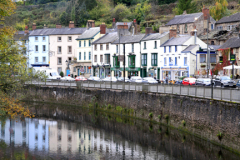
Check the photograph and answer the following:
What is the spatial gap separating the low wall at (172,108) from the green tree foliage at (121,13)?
2660 inches

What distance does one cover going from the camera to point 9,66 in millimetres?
22969

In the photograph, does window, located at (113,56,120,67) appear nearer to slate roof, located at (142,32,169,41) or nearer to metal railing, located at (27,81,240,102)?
slate roof, located at (142,32,169,41)

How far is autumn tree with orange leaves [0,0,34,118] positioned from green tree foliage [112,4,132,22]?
9435 centimetres

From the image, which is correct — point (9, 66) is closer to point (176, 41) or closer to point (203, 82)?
point (203, 82)

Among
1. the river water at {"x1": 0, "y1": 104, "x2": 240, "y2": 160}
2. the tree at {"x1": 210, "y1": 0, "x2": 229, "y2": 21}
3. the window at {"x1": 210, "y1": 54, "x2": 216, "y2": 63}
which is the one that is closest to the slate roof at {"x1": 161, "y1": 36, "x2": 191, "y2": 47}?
the window at {"x1": 210, "y1": 54, "x2": 216, "y2": 63}

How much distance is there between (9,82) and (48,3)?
408ft

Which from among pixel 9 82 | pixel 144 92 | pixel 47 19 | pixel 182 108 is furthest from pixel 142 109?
pixel 47 19

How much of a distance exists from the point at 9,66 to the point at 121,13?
97025mm

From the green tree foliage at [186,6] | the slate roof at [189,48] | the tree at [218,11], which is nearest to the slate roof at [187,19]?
the tree at [218,11]

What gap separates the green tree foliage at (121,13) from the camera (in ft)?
384

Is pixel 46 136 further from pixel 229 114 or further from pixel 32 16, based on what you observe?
pixel 32 16

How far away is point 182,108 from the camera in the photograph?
102 ft

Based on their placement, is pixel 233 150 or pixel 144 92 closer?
pixel 233 150

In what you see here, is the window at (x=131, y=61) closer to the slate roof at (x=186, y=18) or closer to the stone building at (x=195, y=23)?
the stone building at (x=195, y=23)
